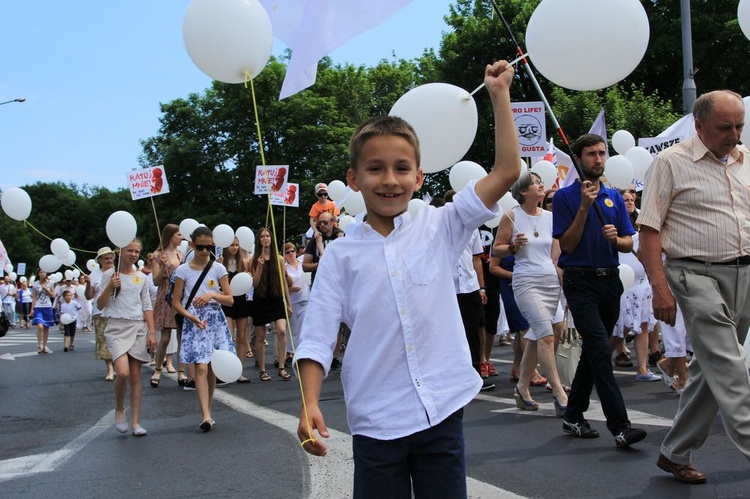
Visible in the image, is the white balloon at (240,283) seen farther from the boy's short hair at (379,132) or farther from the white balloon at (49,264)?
the white balloon at (49,264)

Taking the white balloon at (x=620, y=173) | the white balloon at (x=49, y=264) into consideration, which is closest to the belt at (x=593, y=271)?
the white balloon at (x=620, y=173)

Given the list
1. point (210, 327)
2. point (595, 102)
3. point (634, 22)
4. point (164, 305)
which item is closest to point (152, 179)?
point (164, 305)

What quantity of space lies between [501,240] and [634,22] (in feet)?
10.2

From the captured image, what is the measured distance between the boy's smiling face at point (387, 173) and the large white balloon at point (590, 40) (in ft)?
8.00

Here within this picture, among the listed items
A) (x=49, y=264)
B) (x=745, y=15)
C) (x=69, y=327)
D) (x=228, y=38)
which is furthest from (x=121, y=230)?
(x=69, y=327)

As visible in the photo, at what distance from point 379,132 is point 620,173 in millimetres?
7561

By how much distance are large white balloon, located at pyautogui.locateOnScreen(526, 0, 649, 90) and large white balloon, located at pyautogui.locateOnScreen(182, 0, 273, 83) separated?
167 cm

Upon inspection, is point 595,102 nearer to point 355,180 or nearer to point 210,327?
point 210,327

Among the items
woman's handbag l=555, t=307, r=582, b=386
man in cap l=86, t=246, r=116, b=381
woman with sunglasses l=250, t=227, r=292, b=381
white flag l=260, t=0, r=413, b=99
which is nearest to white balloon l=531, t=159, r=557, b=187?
woman with sunglasses l=250, t=227, r=292, b=381

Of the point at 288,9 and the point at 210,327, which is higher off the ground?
the point at 288,9

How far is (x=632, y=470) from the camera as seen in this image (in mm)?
5035

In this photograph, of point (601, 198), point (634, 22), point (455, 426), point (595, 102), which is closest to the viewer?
point (455, 426)

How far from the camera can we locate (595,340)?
570 cm

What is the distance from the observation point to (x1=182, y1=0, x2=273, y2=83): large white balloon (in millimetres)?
4957
